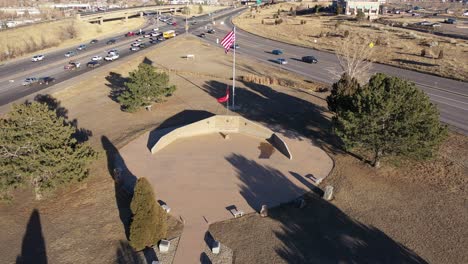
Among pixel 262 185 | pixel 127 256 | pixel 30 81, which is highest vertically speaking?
pixel 30 81

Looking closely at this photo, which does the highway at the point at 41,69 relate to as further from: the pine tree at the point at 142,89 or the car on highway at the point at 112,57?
the pine tree at the point at 142,89

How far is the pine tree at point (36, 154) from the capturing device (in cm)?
2664

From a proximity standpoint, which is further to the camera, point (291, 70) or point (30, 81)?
point (291, 70)

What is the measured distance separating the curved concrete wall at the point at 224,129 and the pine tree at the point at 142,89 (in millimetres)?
11295

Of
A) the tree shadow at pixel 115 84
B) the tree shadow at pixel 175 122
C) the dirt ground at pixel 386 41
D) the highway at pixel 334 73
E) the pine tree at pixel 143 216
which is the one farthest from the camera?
the dirt ground at pixel 386 41

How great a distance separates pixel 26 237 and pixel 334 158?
85.8ft

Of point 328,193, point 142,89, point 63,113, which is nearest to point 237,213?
point 328,193

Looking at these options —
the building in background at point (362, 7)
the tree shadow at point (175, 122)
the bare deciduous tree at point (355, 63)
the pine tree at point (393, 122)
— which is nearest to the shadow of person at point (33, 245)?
the tree shadow at point (175, 122)

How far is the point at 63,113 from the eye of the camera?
159 ft

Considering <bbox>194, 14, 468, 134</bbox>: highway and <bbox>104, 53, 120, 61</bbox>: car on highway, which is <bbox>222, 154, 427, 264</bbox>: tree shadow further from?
<bbox>104, 53, 120, 61</bbox>: car on highway

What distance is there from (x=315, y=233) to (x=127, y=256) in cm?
1232

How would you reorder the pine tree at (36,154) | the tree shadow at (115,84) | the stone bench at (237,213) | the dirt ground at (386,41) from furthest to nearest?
1. the dirt ground at (386,41)
2. the tree shadow at (115,84)
3. the pine tree at (36,154)
4. the stone bench at (237,213)

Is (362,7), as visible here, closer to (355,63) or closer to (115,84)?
(355,63)

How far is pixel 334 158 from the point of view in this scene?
34969 millimetres
